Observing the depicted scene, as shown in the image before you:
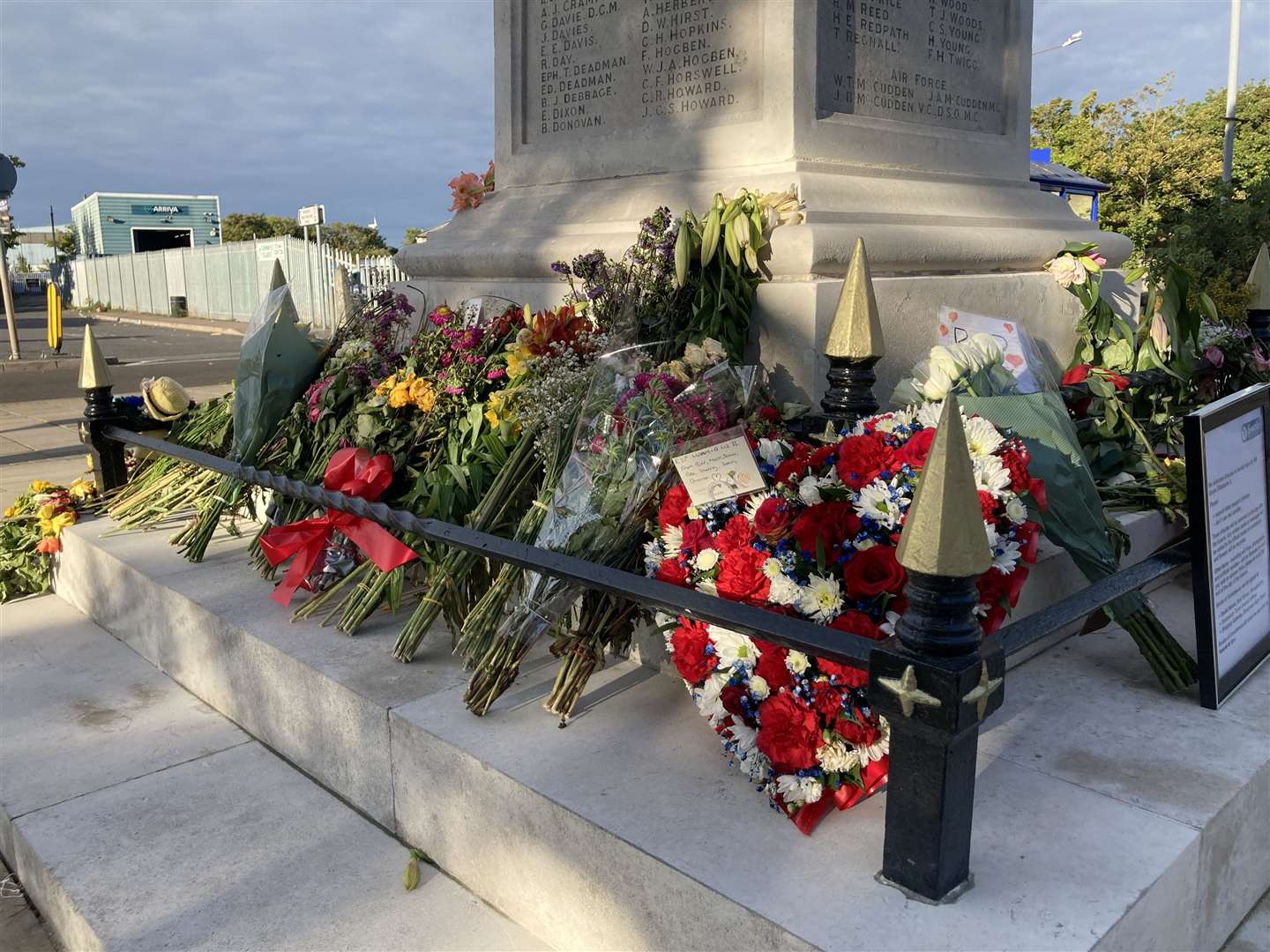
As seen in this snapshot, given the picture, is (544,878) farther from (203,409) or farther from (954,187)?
(203,409)

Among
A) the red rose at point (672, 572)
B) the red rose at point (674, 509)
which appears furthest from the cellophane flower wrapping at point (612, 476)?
the red rose at point (672, 572)

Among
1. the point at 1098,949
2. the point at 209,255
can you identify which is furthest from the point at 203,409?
the point at 209,255

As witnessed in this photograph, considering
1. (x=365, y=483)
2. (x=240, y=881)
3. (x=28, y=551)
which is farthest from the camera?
(x=28, y=551)

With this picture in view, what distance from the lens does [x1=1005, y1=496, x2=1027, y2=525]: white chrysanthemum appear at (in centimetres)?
231

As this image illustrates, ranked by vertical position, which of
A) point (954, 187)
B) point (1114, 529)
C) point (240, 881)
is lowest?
point (240, 881)

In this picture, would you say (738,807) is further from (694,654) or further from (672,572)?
(672,572)

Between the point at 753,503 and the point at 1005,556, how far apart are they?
2.02 ft

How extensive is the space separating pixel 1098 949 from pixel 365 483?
7.96ft

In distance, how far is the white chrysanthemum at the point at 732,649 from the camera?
229cm

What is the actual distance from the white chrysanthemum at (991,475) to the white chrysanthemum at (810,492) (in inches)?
14.0

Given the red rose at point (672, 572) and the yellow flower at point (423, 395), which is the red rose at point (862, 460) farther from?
the yellow flower at point (423, 395)

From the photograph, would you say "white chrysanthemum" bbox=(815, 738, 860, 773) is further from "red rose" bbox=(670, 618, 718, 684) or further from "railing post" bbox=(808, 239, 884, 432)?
"railing post" bbox=(808, 239, 884, 432)


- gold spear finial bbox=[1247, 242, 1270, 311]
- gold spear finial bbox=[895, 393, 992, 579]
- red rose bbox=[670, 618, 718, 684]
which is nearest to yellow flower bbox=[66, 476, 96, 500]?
red rose bbox=[670, 618, 718, 684]

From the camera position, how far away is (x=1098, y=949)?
67.7 inches
